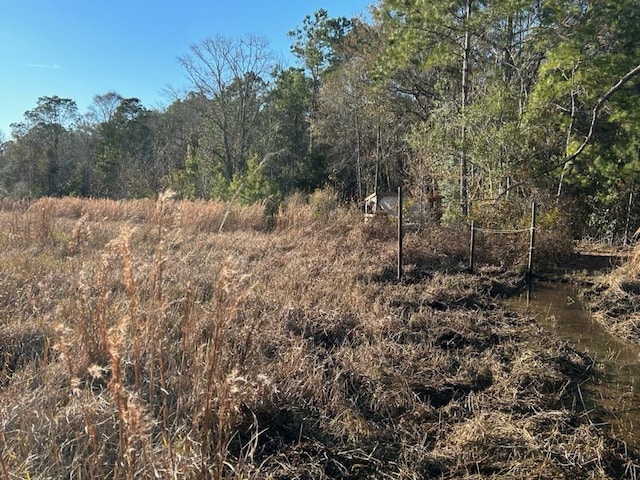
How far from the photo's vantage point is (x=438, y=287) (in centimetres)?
630

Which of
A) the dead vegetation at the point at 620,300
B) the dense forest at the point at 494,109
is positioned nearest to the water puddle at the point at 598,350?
the dead vegetation at the point at 620,300

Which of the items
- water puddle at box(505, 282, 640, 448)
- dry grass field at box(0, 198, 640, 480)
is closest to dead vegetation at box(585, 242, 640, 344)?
water puddle at box(505, 282, 640, 448)

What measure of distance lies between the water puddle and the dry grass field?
0.16 m

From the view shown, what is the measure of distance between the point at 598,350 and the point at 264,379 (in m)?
4.07

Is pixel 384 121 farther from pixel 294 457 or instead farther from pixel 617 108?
pixel 294 457

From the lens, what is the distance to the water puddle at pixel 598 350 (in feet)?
10.6

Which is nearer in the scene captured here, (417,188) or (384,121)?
(417,188)

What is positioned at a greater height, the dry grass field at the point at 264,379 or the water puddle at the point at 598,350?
the dry grass field at the point at 264,379

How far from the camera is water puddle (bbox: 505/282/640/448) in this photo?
3.22m

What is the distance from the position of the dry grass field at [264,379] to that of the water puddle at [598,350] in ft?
0.54

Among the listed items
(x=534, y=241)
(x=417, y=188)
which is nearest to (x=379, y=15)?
(x=417, y=188)

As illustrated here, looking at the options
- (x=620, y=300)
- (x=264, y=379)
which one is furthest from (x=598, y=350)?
(x=264, y=379)

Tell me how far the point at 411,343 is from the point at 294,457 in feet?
6.53

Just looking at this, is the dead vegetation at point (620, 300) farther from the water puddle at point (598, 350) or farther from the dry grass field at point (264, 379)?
the dry grass field at point (264, 379)
